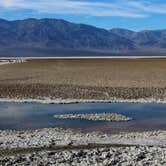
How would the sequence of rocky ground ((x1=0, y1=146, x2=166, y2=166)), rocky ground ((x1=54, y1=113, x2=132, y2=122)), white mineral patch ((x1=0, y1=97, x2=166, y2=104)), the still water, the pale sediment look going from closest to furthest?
rocky ground ((x1=0, y1=146, x2=166, y2=166)), the still water, rocky ground ((x1=54, y1=113, x2=132, y2=122)), white mineral patch ((x1=0, y1=97, x2=166, y2=104)), the pale sediment

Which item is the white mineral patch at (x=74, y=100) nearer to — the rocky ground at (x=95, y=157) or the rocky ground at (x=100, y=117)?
the rocky ground at (x=100, y=117)

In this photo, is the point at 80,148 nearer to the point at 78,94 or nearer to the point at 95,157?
the point at 95,157

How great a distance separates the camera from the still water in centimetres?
2177

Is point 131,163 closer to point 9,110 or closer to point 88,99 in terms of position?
point 9,110

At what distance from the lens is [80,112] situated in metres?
25.9

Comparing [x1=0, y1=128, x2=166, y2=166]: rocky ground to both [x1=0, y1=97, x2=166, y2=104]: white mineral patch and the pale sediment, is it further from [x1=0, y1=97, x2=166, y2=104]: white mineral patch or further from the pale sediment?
the pale sediment

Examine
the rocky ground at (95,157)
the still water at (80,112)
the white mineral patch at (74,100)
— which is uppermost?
the rocky ground at (95,157)

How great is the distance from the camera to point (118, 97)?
3183 cm

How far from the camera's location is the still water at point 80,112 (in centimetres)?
2177

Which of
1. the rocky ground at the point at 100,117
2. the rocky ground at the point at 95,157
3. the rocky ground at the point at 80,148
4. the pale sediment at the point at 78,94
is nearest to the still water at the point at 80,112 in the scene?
the rocky ground at the point at 100,117

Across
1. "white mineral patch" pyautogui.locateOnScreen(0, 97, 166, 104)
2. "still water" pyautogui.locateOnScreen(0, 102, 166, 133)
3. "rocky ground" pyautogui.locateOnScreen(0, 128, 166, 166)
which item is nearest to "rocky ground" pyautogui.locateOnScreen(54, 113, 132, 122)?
"still water" pyautogui.locateOnScreen(0, 102, 166, 133)

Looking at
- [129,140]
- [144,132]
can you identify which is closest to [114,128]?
[144,132]

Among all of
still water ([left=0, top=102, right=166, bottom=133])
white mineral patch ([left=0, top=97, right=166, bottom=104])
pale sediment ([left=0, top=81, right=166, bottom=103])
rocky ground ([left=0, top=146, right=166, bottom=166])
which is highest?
rocky ground ([left=0, top=146, right=166, bottom=166])

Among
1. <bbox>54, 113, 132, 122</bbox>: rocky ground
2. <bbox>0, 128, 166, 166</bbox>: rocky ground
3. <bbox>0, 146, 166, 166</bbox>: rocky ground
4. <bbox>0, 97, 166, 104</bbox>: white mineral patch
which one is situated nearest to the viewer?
<bbox>0, 146, 166, 166</bbox>: rocky ground
